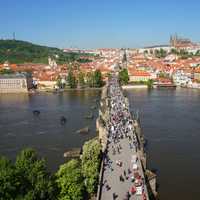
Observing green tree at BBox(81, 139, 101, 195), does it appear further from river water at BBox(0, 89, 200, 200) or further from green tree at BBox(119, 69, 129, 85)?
green tree at BBox(119, 69, 129, 85)

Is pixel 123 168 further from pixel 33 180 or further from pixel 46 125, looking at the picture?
pixel 46 125

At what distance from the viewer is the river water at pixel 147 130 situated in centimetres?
1852

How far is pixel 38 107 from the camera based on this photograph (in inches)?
1641

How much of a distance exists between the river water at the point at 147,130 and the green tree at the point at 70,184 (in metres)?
4.46

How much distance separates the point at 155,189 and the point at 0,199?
762 cm

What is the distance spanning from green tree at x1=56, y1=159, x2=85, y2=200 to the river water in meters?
4.46

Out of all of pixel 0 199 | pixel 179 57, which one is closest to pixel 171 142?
pixel 0 199

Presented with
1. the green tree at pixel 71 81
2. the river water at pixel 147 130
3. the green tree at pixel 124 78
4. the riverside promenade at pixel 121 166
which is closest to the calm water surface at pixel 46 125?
the river water at pixel 147 130

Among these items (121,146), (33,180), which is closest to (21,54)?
(121,146)

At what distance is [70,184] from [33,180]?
4.14ft

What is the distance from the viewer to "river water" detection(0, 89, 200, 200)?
18516mm

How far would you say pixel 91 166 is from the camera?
14.8m

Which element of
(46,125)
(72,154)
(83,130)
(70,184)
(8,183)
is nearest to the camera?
(8,183)

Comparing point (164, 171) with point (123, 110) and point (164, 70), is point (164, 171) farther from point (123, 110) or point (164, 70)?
point (164, 70)
